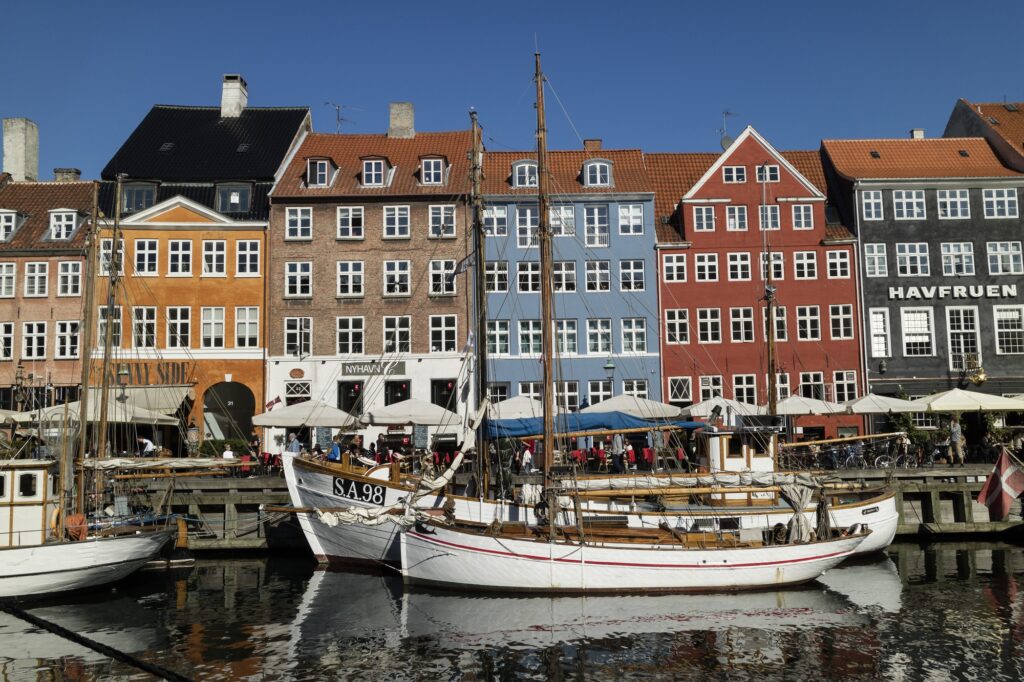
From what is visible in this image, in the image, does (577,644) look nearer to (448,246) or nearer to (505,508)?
(505,508)

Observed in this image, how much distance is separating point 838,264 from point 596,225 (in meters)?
11.4

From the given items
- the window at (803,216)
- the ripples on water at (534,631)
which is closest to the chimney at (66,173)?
the ripples on water at (534,631)

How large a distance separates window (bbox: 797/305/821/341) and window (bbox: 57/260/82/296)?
108 ft

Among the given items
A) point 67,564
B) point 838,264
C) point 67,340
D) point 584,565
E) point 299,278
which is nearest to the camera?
point 584,565

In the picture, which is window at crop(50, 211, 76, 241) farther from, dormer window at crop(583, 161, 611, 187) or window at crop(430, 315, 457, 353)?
dormer window at crop(583, 161, 611, 187)

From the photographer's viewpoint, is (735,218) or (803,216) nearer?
(803,216)

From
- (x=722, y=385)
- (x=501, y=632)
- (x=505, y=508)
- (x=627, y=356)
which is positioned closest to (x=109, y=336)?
(x=505, y=508)

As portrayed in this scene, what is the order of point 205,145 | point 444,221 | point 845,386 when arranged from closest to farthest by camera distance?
point 845,386 < point 444,221 < point 205,145

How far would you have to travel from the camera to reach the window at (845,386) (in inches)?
1731

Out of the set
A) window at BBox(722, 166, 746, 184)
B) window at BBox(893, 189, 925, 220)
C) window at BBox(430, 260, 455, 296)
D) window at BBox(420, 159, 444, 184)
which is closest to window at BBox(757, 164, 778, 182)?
window at BBox(722, 166, 746, 184)

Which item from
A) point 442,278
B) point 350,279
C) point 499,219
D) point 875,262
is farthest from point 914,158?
point 350,279

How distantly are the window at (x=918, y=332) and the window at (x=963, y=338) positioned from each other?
79 centimetres

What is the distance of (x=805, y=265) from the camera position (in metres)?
45.0

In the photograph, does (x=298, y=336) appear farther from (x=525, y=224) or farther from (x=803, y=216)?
(x=803, y=216)
